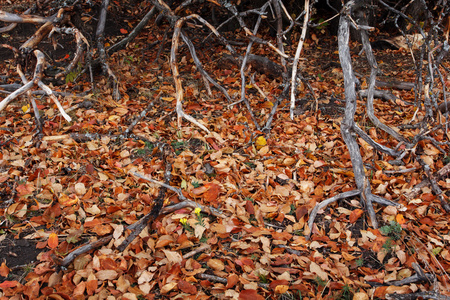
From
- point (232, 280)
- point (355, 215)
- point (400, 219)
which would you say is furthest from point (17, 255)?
point (400, 219)

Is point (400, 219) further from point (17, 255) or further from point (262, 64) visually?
point (262, 64)

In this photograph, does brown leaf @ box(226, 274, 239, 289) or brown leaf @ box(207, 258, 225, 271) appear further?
brown leaf @ box(207, 258, 225, 271)

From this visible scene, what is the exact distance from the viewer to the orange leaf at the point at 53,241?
2.13 meters

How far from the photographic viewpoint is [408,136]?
3.28 m

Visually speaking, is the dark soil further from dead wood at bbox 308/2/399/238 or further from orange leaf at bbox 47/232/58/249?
dead wood at bbox 308/2/399/238

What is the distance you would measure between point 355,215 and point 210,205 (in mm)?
1026

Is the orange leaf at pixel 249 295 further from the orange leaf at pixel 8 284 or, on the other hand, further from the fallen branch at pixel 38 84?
the fallen branch at pixel 38 84

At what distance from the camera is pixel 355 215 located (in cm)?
246

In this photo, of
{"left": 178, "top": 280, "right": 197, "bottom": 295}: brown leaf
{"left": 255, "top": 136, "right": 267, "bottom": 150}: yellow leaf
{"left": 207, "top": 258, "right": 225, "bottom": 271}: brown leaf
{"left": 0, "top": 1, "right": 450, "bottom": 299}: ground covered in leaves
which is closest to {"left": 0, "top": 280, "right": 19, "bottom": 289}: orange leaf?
{"left": 0, "top": 1, "right": 450, "bottom": 299}: ground covered in leaves

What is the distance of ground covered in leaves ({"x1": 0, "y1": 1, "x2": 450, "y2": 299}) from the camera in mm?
1979

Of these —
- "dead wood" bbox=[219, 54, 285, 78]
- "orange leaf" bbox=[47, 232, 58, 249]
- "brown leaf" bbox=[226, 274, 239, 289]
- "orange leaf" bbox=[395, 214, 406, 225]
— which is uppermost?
"dead wood" bbox=[219, 54, 285, 78]

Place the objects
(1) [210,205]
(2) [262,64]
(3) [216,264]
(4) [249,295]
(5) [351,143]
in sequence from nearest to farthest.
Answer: (4) [249,295] → (3) [216,264] → (1) [210,205] → (5) [351,143] → (2) [262,64]

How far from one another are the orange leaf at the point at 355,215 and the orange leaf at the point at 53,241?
195cm

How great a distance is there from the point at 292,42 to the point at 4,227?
4.80 metres
